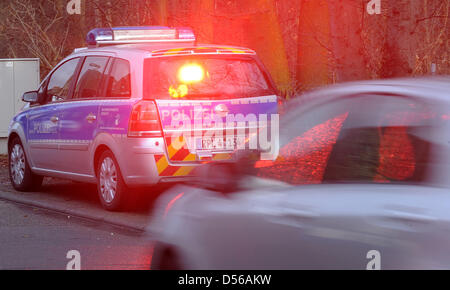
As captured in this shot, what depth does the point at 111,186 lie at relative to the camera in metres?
9.52

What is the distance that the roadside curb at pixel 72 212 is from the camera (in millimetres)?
8770

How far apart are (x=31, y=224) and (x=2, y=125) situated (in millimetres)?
8872

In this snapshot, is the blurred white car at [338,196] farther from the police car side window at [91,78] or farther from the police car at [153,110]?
the police car side window at [91,78]

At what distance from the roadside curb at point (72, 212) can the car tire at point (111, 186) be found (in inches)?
5.9

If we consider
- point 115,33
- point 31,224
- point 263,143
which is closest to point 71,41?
point 115,33

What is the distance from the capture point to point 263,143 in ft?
15.8

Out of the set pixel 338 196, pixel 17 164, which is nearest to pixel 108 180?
pixel 17 164

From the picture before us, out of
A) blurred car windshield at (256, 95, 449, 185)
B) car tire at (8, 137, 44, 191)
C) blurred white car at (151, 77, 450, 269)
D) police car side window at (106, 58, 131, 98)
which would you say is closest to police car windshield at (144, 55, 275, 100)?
police car side window at (106, 58, 131, 98)

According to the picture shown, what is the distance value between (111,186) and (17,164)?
119 inches

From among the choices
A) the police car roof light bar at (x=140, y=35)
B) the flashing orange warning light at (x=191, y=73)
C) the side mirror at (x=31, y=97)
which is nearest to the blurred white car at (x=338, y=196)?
the flashing orange warning light at (x=191, y=73)

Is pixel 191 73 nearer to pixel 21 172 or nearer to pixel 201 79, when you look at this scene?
pixel 201 79

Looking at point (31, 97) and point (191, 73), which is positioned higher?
point (191, 73)

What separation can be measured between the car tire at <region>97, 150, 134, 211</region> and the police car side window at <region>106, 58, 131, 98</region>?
0.66m
